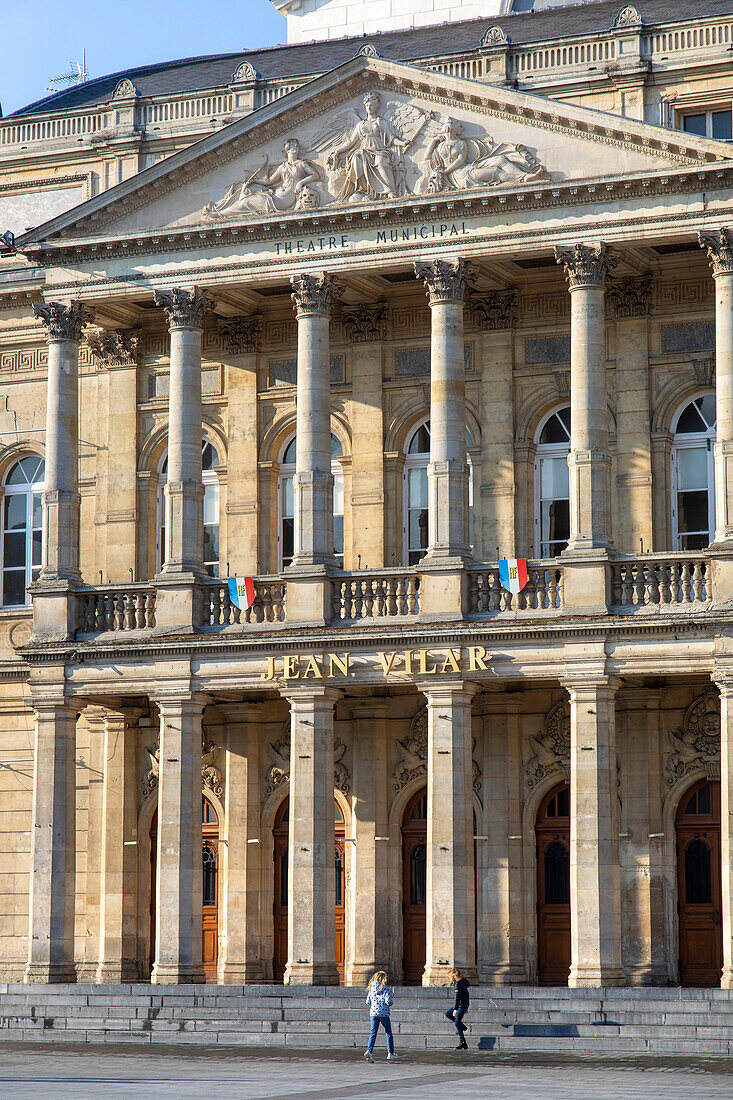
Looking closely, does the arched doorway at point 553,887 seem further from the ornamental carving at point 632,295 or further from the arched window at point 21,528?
the arched window at point 21,528

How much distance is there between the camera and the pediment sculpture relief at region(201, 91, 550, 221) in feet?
122

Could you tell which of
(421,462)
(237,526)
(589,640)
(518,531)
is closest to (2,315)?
(237,526)

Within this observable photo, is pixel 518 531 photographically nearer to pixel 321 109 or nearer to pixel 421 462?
pixel 421 462

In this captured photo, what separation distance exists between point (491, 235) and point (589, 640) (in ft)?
26.4

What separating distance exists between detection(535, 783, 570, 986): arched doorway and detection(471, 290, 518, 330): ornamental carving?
9472 millimetres

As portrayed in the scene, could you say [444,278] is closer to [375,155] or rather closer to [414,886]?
[375,155]

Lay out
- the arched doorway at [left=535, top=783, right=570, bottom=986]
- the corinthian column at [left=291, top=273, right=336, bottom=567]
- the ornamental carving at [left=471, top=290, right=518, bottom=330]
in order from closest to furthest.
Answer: the corinthian column at [left=291, top=273, right=336, bottom=567] < the arched doorway at [left=535, top=783, right=570, bottom=986] < the ornamental carving at [left=471, top=290, right=518, bottom=330]

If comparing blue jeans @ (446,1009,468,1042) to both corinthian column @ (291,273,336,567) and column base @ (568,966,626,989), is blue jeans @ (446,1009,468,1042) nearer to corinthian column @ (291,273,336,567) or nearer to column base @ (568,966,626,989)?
column base @ (568,966,626,989)

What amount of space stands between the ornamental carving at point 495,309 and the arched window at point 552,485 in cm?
215

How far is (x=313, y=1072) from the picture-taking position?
28500 millimetres

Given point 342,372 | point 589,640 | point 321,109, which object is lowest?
point 589,640

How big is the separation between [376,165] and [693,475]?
8761 mm

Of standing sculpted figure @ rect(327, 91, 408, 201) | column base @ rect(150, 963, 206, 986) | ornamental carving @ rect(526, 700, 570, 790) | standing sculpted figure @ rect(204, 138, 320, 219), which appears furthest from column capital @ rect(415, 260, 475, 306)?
column base @ rect(150, 963, 206, 986)

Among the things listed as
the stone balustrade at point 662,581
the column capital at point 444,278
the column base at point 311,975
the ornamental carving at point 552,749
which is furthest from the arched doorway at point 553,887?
the column capital at point 444,278
